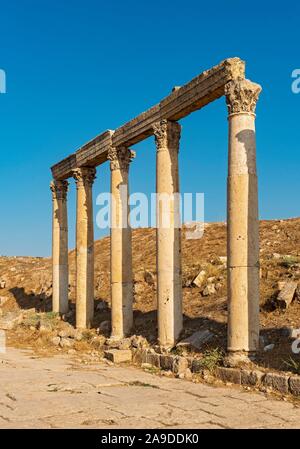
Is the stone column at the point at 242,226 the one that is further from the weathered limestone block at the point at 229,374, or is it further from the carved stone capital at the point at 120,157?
the carved stone capital at the point at 120,157

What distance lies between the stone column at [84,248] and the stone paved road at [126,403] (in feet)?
24.7

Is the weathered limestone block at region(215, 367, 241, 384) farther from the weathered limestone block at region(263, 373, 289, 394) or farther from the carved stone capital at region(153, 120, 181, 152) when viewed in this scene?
the carved stone capital at region(153, 120, 181, 152)

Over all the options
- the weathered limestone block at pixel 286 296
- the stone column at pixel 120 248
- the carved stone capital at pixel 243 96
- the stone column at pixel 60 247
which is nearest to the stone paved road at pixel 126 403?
the weathered limestone block at pixel 286 296

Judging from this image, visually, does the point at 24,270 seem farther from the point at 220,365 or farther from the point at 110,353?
the point at 220,365

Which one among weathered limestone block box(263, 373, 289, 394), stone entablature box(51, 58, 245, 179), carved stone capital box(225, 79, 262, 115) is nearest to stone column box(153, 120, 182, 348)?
stone entablature box(51, 58, 245, 179)

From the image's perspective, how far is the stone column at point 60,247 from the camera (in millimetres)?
24641

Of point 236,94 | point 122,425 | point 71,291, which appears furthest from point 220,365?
point 71,291

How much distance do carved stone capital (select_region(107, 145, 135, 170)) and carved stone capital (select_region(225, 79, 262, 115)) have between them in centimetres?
671

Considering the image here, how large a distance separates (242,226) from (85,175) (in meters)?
10.8

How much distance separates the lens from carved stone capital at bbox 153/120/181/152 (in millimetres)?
A: 16500

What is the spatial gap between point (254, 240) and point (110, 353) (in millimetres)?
5946

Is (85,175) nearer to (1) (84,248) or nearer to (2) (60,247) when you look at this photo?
(1) (84,248)

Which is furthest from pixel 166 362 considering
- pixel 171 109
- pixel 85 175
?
pixel 85 175

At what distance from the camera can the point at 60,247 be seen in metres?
24.8
